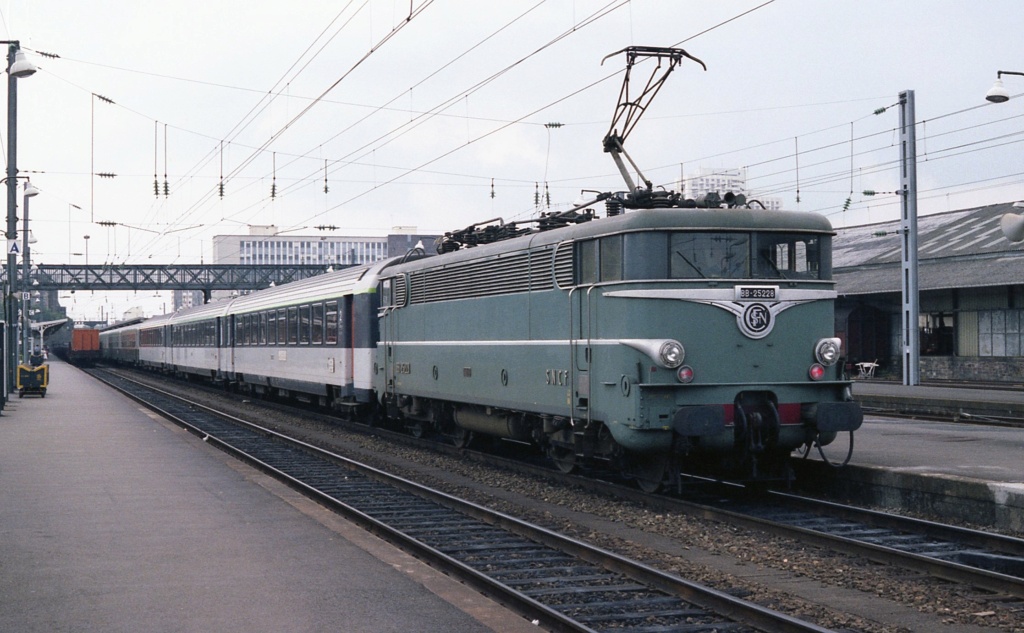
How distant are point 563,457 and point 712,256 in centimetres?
380

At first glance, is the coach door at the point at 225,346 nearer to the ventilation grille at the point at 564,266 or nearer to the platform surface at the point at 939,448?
the platform surface at the point at 939,448

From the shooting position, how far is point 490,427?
639 inches

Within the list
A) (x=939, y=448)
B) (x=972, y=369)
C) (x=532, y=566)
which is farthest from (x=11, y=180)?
(x=972, y=369)

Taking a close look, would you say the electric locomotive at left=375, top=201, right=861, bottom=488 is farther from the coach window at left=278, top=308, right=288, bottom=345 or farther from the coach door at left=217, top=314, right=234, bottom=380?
the coach door at left=217, top=314, right=234, bottom=380

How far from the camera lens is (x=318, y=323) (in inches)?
1008

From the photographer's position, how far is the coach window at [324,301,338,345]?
23859 millimetres

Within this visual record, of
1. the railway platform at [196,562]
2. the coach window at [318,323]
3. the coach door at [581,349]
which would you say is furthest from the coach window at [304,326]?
the coach door at [581,349]

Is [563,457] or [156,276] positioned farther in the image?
[156,276]

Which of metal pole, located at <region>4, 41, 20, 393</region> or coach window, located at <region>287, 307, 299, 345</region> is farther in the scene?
metal pole, located at <region>4, 41, 20, 393</region>

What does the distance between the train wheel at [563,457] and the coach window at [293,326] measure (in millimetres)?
14213

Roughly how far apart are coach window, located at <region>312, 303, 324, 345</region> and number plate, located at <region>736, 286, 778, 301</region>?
1452cm

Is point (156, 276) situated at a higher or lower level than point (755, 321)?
higher

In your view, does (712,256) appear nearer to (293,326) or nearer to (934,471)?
(934,471)

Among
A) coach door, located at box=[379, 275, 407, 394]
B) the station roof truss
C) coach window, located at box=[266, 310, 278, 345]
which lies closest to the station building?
coach window, located at box=[266, 310, 278, 345]
